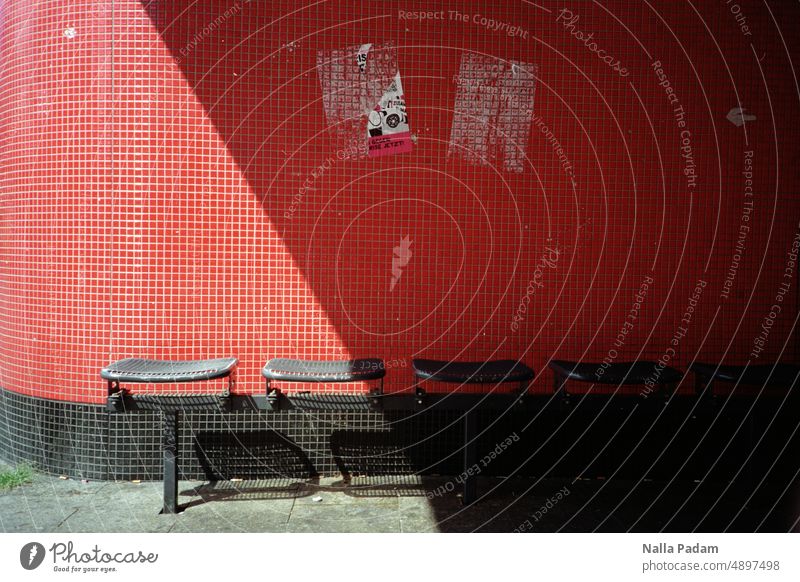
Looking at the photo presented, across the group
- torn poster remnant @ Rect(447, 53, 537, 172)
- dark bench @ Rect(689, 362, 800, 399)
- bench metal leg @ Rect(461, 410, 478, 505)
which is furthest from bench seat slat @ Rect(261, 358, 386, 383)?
dark bench @ Rect(689, 362, 800, 399)

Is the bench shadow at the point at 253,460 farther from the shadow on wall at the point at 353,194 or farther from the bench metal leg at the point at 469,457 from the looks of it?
the bench metal leg at the point at 469,457

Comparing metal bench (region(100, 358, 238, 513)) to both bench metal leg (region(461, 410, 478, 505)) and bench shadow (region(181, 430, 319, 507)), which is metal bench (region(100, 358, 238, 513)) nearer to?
bench shadow (region(181, 430, 319, 507))

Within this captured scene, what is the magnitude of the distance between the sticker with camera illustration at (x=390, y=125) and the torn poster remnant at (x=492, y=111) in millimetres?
338

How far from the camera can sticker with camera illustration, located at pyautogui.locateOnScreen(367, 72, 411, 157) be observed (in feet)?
14.8

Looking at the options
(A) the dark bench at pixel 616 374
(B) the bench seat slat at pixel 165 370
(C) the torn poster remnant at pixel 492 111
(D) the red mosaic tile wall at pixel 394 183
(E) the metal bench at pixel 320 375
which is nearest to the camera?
(B) the bench seat slat at pixel 165 370

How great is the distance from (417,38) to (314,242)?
1.55 m

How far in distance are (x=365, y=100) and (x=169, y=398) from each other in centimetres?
232

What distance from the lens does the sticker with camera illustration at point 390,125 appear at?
4.51m

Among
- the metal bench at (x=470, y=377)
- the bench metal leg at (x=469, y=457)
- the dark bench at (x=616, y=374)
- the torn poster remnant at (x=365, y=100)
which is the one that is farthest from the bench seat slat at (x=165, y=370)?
the dark bench at (x=616, y=374)

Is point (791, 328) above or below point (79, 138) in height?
below

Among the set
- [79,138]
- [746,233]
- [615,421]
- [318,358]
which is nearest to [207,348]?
[318,358]

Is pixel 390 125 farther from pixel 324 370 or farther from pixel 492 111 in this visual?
pixel 324 370

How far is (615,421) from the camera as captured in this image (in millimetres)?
4613

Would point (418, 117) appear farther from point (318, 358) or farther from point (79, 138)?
point (79, 138)
